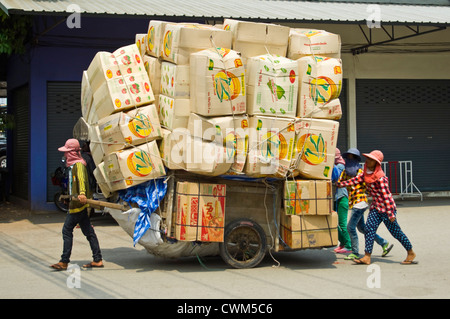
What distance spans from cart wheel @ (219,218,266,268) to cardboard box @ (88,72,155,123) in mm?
2025

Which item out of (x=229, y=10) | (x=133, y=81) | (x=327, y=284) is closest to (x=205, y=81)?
(x=133, y=81)

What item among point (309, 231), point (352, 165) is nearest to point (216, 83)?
point (309, 231)

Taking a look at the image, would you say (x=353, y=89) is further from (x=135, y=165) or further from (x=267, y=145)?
(x=135, y=165)

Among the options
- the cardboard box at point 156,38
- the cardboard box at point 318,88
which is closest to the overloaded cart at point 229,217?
the cardboard box at point 318,88

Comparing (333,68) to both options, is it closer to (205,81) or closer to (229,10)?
(205,81)

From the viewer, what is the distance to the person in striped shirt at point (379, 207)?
27.7 feet

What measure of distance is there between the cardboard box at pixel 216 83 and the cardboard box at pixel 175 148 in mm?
352

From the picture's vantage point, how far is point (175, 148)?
25.3 ft

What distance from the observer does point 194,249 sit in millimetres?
8133

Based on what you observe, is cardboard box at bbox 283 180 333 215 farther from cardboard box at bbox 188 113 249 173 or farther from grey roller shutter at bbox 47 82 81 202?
grey roller shutter at bbox 47 82 81 202

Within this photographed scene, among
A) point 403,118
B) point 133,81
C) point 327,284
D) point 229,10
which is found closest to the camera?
point 327,284

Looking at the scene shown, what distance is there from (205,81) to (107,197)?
2.18 meters

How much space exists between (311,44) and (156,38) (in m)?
2.13

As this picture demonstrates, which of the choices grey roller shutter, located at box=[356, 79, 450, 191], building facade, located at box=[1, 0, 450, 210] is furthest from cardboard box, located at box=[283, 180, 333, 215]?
grey roller shutter, located at box=[356, 79, 450, 191]
